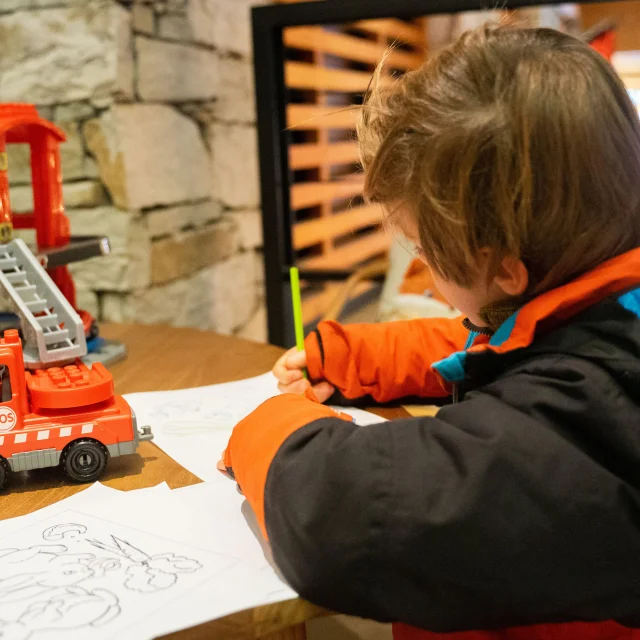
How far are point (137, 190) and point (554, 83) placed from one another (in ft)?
4.14

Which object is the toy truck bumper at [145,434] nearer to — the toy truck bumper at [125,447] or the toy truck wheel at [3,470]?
the toy truck bumper at [125,447]

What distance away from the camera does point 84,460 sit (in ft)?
2.59

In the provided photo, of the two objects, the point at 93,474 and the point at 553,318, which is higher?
the point at 553,318

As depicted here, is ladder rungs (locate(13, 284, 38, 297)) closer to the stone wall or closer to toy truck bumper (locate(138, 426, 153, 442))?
toy truck bumper (locate(138, 426, 153, 442))

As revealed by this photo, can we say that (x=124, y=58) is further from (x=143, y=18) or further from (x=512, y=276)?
(x=512, y=276)

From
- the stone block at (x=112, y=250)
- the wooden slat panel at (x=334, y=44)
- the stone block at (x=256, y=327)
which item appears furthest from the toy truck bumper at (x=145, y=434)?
the wooden slat panel at (x=334, y=44)

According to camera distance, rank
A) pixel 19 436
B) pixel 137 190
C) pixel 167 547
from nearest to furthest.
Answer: pixel 167 547, pixel 19 436, pixel 137 190

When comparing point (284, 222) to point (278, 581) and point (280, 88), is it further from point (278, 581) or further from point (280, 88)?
point (278, 581)

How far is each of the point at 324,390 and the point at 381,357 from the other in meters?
0.08

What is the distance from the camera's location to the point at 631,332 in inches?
23.8

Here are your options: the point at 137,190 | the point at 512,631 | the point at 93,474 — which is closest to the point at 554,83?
the point at 512,631

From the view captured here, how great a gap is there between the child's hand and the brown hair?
0.35m

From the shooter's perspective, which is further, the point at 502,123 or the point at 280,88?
the point at 280,88

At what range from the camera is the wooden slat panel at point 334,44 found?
280 centimetres
